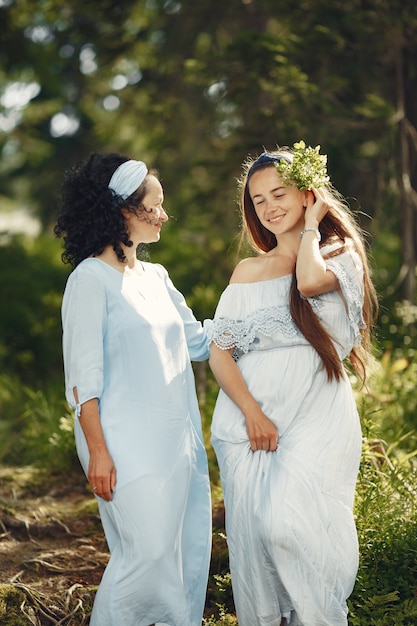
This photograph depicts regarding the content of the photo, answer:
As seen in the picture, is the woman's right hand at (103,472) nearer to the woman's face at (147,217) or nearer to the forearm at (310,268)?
the woman's face at (147,217)

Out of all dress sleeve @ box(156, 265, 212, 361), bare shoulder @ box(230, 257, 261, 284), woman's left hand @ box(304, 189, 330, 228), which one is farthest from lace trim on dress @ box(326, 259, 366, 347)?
dress sleeve @ box(156, 265, 212, 361)

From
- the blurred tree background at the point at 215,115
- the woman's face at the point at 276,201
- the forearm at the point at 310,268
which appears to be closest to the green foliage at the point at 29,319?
the blurred tree background at the point at 215,115

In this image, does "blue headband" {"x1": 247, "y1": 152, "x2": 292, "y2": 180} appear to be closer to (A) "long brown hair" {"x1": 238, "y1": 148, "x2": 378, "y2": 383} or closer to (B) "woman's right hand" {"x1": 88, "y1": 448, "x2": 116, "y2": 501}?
(A) "long brown hair" {"x1": 238, "y1": 148, "x2": 378, "y2": 383}

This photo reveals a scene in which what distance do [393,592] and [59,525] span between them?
217cm

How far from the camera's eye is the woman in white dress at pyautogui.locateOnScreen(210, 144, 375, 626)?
325cm

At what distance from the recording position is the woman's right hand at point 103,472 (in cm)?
330

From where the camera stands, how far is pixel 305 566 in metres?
3.24

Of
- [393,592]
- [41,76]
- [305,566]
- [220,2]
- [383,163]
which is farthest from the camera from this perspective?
[41,76]

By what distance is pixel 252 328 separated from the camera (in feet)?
11.2

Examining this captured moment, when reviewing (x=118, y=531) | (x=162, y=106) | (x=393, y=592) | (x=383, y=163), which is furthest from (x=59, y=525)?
(x=162, y=106)

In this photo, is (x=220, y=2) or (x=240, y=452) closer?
(x=240, y=452)

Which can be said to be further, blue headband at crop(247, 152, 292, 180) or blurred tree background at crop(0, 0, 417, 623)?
blurred tree background at crop(0, 0, 417, 623)

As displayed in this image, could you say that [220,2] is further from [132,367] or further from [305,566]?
[305,566]

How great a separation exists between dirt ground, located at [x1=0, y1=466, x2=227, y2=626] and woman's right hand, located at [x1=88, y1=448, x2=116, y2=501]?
2.95 feet
